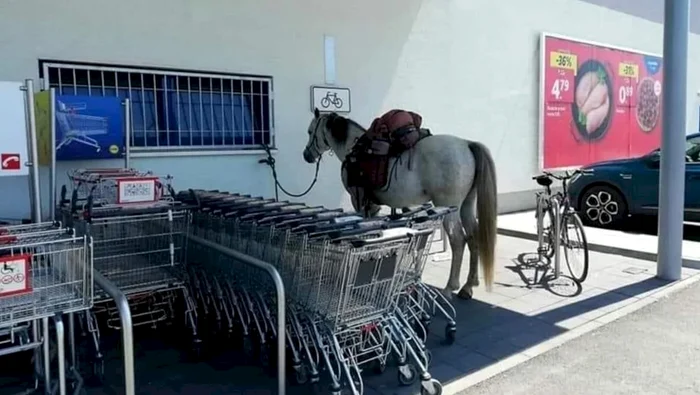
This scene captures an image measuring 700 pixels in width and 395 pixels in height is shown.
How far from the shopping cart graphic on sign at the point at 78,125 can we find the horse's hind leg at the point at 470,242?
124 inches

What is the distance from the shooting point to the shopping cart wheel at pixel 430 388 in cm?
286

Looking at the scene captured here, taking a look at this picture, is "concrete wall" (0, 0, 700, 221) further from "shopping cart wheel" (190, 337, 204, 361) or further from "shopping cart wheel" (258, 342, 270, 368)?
"shopping cart wheel" (258, 342, 270, 368)

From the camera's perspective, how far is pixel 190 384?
318 cm

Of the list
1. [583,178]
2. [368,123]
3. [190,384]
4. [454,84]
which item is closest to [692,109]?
[583,178]

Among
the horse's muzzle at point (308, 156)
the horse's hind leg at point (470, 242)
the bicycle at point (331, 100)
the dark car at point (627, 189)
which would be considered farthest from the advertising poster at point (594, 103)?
the horse's muzzle at point (308, 156)

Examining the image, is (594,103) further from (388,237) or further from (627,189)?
(388,237)

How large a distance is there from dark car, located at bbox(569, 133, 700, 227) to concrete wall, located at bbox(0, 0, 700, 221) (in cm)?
118

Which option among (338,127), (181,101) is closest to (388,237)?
(338,127)

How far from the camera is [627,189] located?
7863 mm

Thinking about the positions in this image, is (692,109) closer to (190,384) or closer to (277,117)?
(277,117)

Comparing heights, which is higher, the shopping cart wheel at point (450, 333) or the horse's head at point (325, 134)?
the horse's head at point (325, 134)

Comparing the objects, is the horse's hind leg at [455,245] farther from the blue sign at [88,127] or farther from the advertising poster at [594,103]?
the advertising poster at [594,103]

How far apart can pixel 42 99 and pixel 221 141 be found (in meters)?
2.16

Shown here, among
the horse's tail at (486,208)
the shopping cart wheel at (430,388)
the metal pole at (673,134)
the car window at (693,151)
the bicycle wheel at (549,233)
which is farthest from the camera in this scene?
the car window at (693,151)
